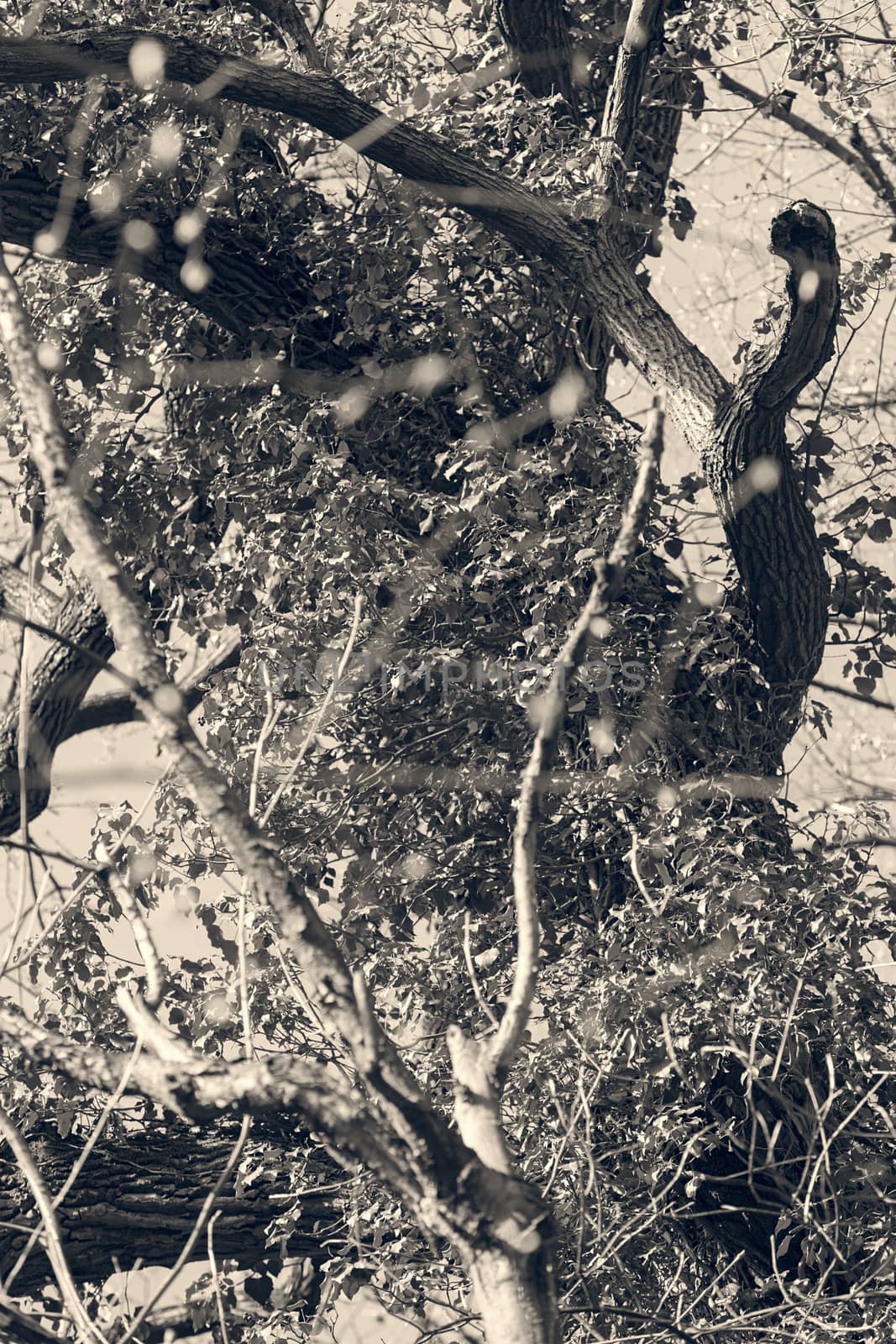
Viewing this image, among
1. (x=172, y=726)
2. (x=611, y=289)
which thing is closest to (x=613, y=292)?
(x=611, y=289)

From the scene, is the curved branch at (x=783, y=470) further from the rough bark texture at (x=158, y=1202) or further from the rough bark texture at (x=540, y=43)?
the rough bark texture at (x=158, y=1202)

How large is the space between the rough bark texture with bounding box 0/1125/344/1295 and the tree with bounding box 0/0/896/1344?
18 mm

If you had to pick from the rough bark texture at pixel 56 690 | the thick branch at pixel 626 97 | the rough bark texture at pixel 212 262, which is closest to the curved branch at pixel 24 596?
the rough bark texture at pixel 56 690

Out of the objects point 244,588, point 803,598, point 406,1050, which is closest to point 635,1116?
point 406,1050

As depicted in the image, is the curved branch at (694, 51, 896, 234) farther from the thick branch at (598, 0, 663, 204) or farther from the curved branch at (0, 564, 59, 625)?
the curved branch at (0, 564, 59, 625)

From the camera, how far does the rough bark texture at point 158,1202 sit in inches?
201

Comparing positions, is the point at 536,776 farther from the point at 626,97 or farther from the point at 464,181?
the point at 626,97

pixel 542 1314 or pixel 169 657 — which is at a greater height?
pixel 169 657

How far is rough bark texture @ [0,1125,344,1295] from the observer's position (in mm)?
5117

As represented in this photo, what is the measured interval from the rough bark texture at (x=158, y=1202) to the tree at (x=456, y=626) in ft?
0.06

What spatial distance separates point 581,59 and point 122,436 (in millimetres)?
2745

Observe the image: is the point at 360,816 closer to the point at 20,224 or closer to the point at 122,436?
the point at 122,436

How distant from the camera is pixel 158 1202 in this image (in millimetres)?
5230

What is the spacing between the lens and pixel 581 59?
22.1ft
